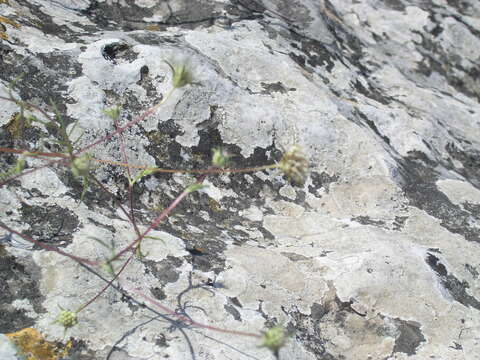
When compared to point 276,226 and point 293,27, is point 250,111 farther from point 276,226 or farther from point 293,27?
point 293,27

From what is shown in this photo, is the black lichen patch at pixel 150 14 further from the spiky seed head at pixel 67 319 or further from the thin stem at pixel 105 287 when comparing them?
the spiky seed head at pixel 67 319

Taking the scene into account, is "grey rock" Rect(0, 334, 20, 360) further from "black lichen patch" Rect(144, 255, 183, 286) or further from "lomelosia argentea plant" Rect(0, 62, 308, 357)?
"black lichen patch" Rect(144, 255, 183, 286)

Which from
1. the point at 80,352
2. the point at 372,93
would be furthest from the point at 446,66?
the point at 80,352

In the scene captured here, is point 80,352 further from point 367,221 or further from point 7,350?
point 367,221

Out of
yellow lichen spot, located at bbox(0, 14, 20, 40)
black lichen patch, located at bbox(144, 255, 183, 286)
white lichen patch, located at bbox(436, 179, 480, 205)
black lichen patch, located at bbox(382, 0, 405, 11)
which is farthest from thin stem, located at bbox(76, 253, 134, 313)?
black lichen patch, located at bbox(382, 0, 405, 11)

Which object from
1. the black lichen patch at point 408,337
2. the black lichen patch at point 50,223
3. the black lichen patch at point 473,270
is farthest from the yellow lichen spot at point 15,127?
the black lichen patch at point 473,270

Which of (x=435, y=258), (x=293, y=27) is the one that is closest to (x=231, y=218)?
(x=435, y=258)
